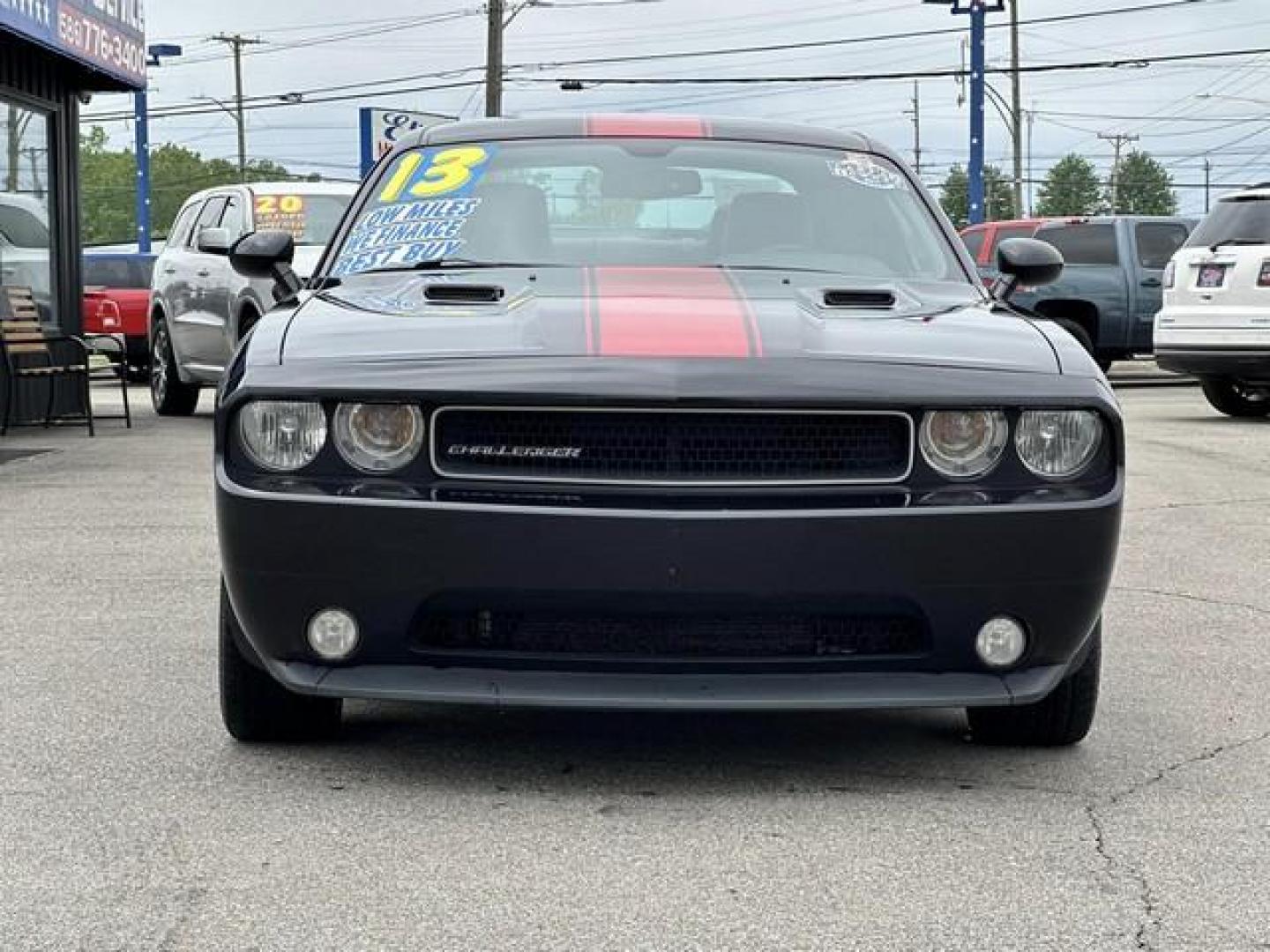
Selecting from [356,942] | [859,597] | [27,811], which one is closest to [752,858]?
[859,597]

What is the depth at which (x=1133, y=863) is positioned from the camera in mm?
3701

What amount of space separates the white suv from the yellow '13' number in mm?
10213

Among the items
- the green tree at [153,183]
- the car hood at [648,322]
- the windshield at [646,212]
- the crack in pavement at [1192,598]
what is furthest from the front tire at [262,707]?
Answer: the green tree at [153,183]

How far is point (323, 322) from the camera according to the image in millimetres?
4305

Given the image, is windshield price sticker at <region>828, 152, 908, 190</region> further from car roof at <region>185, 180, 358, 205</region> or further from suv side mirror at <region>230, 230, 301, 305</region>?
car roof at <region>185, 180, 358, 205</region>

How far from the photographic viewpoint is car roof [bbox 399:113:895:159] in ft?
18.4

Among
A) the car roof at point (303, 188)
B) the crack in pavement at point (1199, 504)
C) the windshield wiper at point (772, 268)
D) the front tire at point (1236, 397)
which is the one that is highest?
the car roof at point (303, 188)

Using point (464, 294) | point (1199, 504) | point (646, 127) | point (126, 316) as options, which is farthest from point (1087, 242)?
point (464, 294)

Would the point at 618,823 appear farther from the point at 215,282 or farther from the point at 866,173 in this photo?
the point at 215,282

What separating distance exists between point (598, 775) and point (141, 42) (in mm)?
13360

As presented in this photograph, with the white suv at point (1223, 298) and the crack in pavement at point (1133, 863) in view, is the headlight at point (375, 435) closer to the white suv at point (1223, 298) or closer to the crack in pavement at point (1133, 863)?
the crack in pavement at point (1133, 863)

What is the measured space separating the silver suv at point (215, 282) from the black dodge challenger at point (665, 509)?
9978 millimetres

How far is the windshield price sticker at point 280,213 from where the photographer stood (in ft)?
49.2

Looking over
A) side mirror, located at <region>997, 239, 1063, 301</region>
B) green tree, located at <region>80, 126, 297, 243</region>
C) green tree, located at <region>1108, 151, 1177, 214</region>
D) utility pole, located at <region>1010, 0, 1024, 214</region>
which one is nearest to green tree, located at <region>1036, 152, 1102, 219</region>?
green tree, located at <region>1108, 151, 1177, 214</region>
